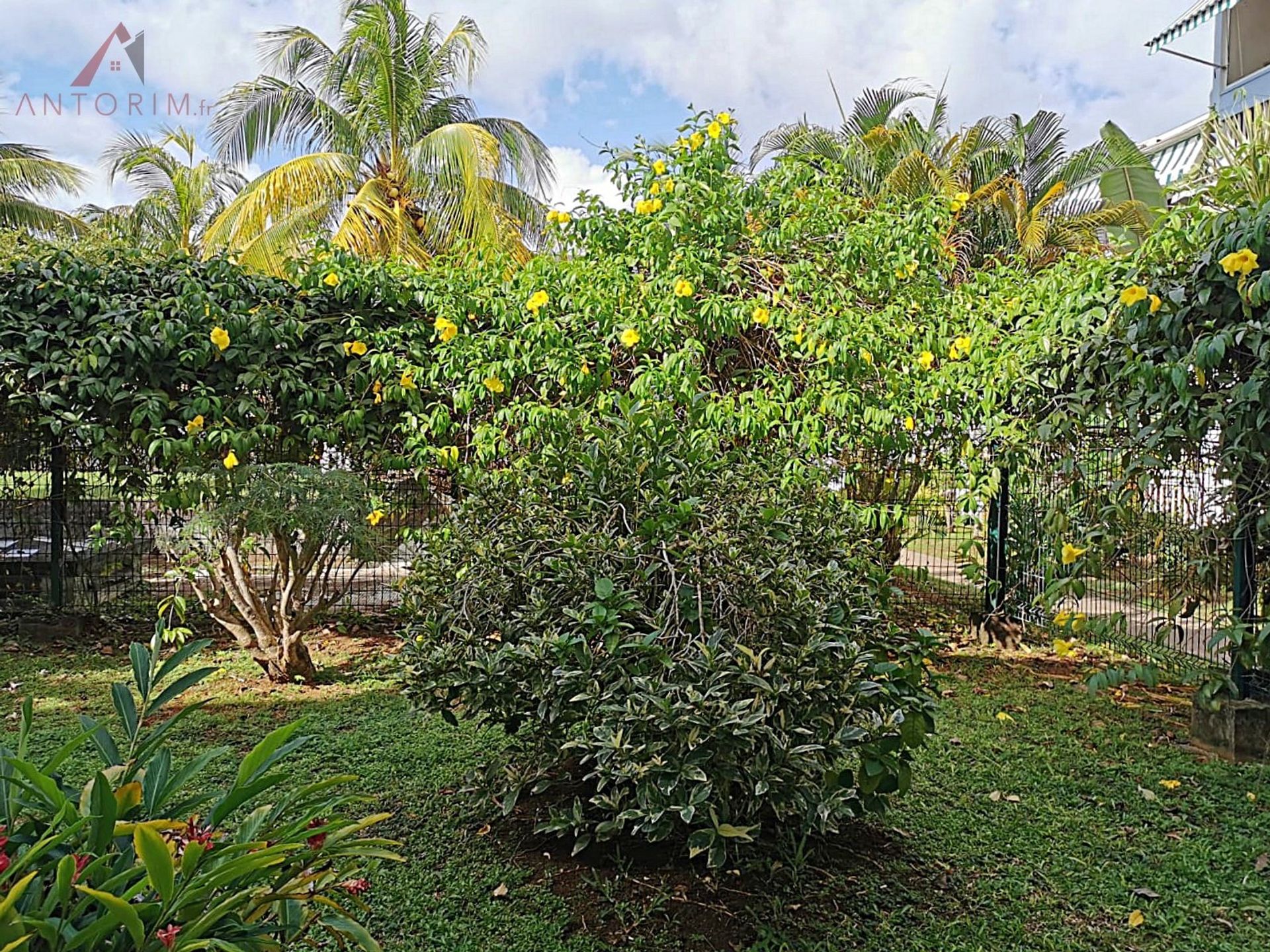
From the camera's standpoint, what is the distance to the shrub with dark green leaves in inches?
91.7

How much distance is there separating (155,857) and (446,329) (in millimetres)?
4617

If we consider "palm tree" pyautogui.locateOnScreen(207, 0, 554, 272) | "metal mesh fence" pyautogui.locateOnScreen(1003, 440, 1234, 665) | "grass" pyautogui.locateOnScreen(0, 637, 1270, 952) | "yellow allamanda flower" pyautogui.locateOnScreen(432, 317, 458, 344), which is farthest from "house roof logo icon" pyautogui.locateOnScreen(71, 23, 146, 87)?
"metal mesh fence" pyautogui.locateOnScreen(1003, 440, 1234, 665)

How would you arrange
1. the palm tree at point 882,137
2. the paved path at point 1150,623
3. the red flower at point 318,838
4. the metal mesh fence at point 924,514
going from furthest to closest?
the palm tree at point 882,137 → the metal mesh fence at point 924,514 → the paved path at point 1150,623 → the red flower at point 318,838

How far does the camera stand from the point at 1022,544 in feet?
20.5

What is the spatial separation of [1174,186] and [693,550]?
3087mm

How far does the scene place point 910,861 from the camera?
3.01 meters

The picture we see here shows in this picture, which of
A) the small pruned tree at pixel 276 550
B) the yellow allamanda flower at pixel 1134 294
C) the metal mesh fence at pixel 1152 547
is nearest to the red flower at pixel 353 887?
the small pruned tree at pixel 276 550

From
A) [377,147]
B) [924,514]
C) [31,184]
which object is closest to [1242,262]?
[924,514]

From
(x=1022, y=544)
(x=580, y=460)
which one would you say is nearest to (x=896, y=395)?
(x=1022, y=544)

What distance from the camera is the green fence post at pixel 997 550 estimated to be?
6301mm

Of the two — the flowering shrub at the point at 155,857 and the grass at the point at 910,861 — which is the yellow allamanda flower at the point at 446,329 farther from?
the flowering shrub at the point at 155,857

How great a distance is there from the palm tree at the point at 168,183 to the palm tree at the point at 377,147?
4390 mm

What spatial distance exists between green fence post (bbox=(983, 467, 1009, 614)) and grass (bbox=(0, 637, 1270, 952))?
1773mm

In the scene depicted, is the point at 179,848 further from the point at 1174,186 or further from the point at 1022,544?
the point at 1022,544
